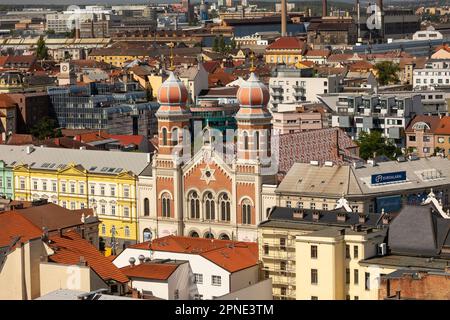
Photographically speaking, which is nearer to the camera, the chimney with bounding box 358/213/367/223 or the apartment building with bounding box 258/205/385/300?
the apartment building with bounding box 258/205/385/300

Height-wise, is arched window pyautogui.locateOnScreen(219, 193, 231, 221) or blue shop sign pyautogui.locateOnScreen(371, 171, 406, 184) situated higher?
blue shop sign pyautogui.locateOnScreen(371, 171, 406, 184)

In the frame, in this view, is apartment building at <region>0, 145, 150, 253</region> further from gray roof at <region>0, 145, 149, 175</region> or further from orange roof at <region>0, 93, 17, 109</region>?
orange roof at <region>0, 93, 17, 109</region>

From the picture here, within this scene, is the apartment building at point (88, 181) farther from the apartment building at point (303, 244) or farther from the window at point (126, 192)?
the apartment building at point (303, 244)

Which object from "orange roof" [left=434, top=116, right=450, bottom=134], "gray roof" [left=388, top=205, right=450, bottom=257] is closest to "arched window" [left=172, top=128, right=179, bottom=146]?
"gray roof" [left=388, top=205, right=450, bottom=257]

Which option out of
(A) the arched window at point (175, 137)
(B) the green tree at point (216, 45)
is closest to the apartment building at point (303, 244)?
(A) the arched window at point (175, 137)

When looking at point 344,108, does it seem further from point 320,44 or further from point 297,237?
point 320,44

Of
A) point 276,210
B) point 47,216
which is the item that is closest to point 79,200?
point 47,216

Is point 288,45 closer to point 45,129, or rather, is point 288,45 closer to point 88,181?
point 45,129
